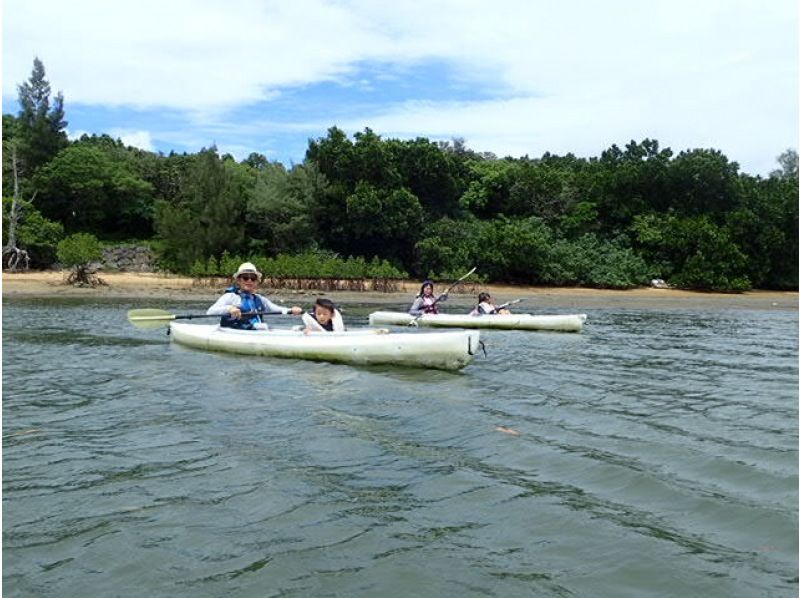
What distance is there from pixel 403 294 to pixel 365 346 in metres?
20.4

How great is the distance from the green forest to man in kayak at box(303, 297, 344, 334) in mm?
18911

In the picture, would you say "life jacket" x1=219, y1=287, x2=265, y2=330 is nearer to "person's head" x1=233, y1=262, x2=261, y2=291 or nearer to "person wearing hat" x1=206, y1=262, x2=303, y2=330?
"person wearing hat" x1=206, y1=262, x2=303, y2=330

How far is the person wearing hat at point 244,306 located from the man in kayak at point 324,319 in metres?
0.81

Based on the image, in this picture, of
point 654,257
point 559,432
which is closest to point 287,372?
point 559,432

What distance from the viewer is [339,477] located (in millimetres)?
5980

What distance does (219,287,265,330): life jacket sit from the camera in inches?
515

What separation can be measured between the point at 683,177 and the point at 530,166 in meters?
7.71

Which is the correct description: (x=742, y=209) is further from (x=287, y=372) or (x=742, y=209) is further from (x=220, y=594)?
(x=220, y=594)

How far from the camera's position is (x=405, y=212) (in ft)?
117

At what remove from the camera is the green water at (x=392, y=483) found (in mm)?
4309

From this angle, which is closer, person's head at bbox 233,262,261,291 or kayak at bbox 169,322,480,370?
kayak at bbox 169,322,480,370

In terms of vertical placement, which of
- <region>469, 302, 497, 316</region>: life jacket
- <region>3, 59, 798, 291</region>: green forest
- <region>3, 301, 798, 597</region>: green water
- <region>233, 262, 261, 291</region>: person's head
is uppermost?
<region>3, 59, 798, 291</region>: green forest

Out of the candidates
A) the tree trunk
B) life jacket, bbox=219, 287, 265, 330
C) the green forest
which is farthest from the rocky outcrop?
life jacket, bbox=219, 287, 265, 330

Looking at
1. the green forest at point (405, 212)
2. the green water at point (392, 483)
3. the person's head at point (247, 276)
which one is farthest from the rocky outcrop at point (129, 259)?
the green water at point (392, 483)
